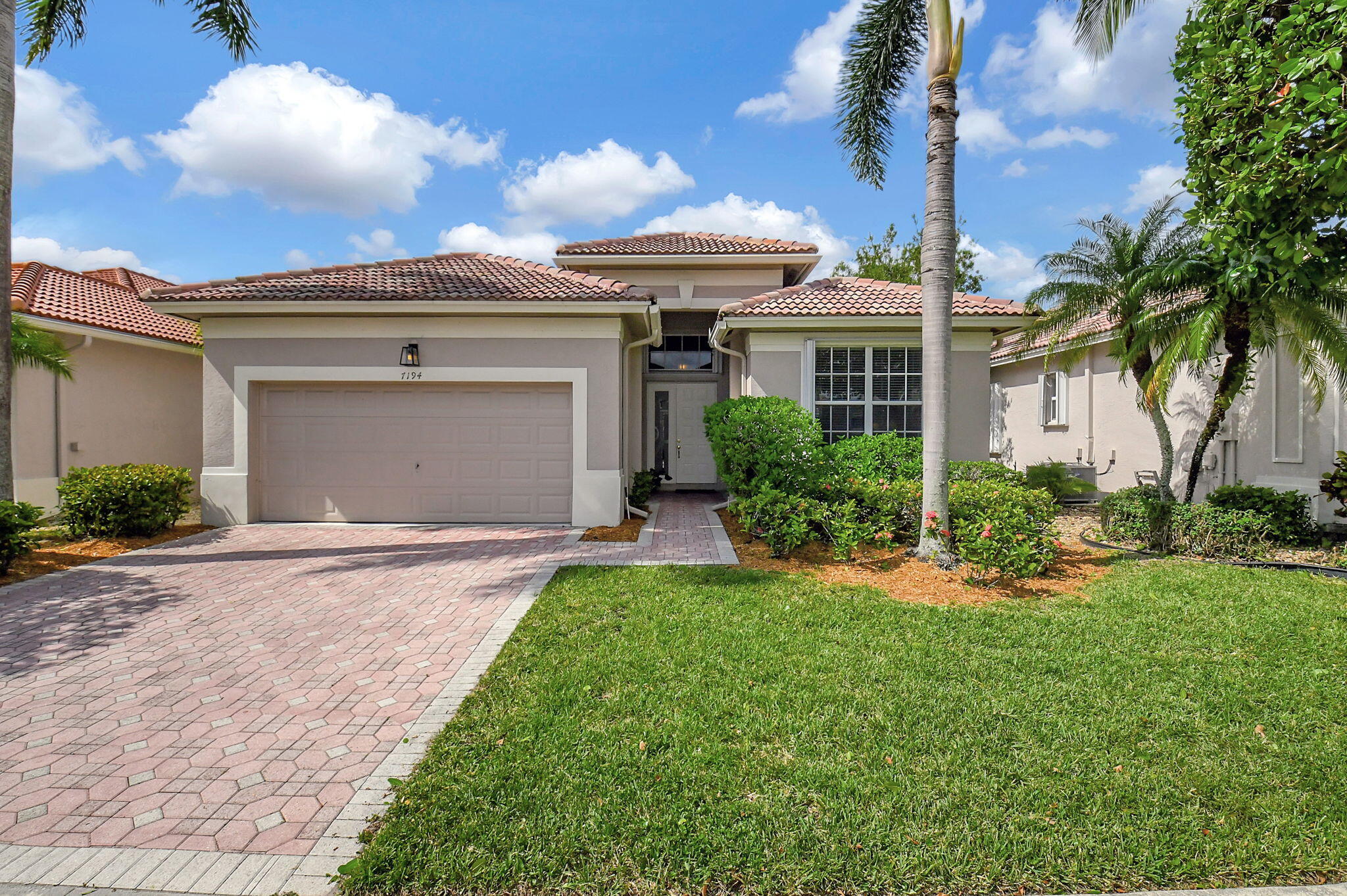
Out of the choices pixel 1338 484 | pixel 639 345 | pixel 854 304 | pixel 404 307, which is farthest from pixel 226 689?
pixel 1338 484

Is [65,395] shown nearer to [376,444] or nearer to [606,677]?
[376,444]

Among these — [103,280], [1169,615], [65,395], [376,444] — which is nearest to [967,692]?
[1169,615]

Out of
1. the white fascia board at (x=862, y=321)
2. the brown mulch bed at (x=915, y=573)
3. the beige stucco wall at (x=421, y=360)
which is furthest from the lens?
the white fascia board at (x=862, y=321)

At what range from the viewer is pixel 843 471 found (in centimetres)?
980

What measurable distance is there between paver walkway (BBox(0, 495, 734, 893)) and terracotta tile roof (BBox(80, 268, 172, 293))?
468 inches

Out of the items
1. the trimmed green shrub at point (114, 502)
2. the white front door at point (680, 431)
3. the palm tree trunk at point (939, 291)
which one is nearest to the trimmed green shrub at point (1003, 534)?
the palm tree trunk at point (939, 291)

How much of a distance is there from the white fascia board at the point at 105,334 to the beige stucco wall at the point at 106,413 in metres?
0.25

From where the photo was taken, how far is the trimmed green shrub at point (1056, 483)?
531 inches

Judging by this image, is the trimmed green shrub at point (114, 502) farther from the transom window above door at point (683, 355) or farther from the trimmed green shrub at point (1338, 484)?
the trimmed green shrub at point (1338, 484)

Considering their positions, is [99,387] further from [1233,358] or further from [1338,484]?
[1338,484]

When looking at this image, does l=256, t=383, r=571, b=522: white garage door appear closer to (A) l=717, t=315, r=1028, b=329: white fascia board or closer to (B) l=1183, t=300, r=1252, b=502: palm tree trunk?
(A) l=717, t=315, r=1028, b=329: white fascia board

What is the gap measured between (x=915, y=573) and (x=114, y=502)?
36.0 feet

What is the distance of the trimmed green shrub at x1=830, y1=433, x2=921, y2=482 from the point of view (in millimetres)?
10648

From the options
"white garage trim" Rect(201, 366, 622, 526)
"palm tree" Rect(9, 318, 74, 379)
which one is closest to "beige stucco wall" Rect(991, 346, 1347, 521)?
"white garage trim" Rect(201, 366, 622, 526)
